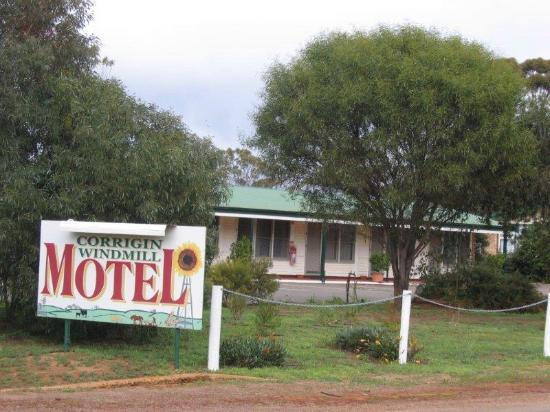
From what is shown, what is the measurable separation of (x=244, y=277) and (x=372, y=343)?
23.6 ft

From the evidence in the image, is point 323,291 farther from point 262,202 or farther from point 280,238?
point 280,238

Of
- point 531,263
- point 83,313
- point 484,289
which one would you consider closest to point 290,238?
point 531,263

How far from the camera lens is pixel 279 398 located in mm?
9109

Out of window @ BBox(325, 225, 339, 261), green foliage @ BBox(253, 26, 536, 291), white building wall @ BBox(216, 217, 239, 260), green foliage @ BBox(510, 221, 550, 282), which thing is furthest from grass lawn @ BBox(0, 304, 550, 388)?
green foliage @ BBox(510, 221, 550, 282)

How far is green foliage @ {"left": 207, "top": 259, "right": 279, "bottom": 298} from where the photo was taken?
19078mm

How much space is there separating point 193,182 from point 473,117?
807 centimetres

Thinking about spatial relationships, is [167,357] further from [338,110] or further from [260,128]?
[260,128]

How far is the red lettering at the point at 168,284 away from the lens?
10797mm

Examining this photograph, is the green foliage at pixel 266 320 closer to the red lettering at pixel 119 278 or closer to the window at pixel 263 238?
the red lettering at pixel 119 278

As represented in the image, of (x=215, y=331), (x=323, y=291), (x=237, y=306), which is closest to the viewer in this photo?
(x=215, y=331)

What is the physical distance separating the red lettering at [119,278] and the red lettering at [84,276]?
0.69 feet

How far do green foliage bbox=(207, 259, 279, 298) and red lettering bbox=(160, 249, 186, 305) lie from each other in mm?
7906

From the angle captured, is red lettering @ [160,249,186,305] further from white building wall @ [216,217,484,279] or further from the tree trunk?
white building wall @ [216,217,484,279]

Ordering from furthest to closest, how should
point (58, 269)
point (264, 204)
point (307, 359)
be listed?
point (264, 204) < point (307, 359) < point (58, 269)
